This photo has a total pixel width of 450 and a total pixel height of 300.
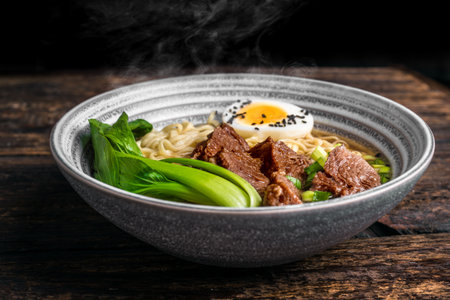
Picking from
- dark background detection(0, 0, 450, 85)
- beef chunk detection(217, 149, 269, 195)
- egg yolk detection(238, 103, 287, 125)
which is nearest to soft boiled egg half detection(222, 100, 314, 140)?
egg yolk detection(238, 103, 287, 125)

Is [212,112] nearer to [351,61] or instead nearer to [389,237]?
[389,237]

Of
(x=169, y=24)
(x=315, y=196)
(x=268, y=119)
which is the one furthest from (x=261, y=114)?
(x=169, y=24)

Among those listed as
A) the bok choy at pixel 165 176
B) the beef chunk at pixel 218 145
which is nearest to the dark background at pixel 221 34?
the beef chunk at pixel 218 145

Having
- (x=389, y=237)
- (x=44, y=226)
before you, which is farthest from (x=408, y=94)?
(x=44, y=226)

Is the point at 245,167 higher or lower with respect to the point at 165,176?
higher

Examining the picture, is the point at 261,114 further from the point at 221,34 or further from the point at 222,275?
the point at 222,275

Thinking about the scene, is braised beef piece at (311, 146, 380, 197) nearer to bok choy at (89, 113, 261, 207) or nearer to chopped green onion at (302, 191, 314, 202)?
chopped green onion at (302, 191, 314, 202)

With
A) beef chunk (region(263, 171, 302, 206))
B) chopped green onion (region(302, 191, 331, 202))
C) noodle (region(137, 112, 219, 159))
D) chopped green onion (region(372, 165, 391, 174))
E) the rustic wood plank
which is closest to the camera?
the rustic wood plank
